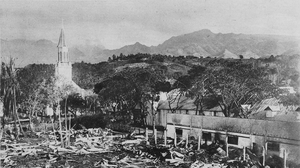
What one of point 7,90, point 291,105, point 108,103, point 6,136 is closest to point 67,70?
point 108,103

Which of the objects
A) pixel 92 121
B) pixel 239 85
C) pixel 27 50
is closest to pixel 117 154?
pixel 239 85

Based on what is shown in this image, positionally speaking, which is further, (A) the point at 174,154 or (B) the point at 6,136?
(B) the point at 6,136

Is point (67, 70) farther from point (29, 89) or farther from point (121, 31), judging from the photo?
point (121, 31)

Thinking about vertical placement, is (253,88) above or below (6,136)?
above

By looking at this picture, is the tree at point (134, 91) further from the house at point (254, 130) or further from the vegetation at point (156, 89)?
the house at point (254, 130)

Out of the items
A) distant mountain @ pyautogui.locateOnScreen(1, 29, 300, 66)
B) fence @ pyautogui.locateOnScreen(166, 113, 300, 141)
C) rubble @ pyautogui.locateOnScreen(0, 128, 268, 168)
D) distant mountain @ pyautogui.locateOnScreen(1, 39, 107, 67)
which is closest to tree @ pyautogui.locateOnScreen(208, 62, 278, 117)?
distant mountain @ pyautogui.locateOnScreen(1, 29, 300, 66)

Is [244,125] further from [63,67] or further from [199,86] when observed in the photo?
[63,67]

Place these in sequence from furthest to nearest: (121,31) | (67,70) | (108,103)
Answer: (67,70)
(108,103)
(121,31)

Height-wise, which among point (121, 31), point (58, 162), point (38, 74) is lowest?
point (58, 162)
